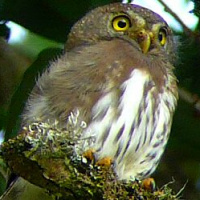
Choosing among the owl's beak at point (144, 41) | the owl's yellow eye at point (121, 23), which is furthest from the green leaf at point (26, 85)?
the owl's beak at point (144, 41)

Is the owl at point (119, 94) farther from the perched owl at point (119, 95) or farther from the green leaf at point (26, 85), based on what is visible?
the green leaf at point (26, 85)

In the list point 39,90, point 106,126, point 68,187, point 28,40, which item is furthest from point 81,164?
point 28,40

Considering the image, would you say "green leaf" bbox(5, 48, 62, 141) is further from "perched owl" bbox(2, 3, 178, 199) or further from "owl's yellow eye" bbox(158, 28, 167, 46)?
"owl's yellow eye" bbox(158, 28, 167, 46)

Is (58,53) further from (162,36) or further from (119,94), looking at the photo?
(119,94)

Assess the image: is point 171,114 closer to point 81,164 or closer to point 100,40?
point 100,40

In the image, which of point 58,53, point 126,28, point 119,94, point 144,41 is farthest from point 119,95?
point 58,53

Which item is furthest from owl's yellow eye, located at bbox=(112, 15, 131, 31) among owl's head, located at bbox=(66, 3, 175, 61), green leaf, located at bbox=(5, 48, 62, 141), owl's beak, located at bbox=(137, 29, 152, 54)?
green leaf, located at bbox=(5, 48, 62, 141)
